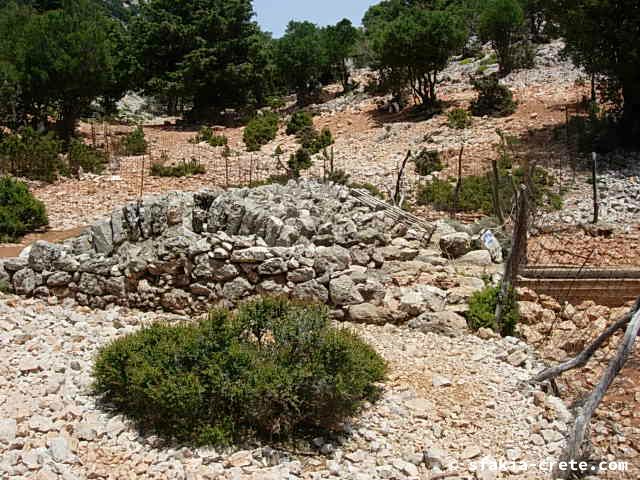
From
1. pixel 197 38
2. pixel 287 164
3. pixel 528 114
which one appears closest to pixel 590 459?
pixel 287 164

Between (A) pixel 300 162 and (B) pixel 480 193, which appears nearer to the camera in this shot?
(B) pixel 480 193

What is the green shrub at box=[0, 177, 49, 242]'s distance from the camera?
12.5 metres

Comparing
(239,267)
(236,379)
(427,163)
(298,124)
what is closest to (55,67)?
(298,124)

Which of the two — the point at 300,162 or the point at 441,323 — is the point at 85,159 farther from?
the point at 441,323

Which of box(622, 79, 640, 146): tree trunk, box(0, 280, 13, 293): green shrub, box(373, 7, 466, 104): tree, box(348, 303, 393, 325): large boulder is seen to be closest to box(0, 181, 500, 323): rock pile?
box(348, 303, 393, 325): large boulder

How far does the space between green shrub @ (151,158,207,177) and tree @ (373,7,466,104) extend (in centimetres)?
1097

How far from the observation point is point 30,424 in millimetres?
4988

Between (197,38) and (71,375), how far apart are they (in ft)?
86.3

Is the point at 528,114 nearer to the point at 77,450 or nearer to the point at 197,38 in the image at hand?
the point at 197,38

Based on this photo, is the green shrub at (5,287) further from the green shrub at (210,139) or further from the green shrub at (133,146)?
the green shrub at (210,139)

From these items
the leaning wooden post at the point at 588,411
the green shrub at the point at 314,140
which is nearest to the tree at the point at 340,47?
the green shrub at the point at 314,140

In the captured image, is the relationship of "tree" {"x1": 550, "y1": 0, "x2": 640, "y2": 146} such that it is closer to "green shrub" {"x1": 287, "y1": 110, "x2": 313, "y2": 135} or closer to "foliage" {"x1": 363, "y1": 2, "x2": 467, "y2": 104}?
"foliage" {"x1": 363, "y1": 2, "x2": 467, "y2": 104}

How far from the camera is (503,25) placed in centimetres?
2945

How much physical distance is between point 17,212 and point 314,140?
12.6 m
